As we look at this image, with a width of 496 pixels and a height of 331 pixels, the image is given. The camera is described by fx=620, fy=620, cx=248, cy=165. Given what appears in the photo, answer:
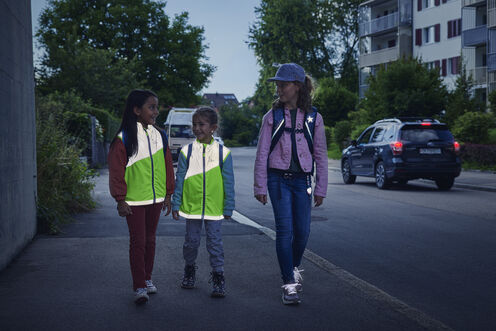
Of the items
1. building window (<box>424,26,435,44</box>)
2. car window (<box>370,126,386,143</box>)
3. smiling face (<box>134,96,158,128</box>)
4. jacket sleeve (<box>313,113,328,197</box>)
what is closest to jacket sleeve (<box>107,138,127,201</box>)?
smiling face (<box>134,96,158,128</box>)

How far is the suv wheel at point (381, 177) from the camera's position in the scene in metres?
15.8

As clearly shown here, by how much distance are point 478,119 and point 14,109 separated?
21.4 meters

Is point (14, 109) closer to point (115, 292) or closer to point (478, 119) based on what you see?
point (115, 292)

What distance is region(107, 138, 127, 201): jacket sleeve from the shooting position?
15.4 ft

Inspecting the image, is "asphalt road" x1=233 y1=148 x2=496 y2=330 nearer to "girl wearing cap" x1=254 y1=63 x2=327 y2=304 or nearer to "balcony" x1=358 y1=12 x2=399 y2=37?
"girl wearing cap" x1=254 y1=63 x2=327 y2=304

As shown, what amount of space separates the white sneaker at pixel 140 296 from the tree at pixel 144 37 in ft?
118

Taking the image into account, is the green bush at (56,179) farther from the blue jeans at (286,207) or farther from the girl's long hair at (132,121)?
the blue jeans at (286,207)

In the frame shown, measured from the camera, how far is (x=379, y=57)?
54.5 m

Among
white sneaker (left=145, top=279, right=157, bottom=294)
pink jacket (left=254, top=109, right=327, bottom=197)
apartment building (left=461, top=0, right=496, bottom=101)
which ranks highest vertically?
apartment building (left=461, top=0, right=496, bottom=101)

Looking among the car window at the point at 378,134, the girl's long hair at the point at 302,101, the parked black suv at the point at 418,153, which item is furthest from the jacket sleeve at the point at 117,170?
the car window at the point at 378,134

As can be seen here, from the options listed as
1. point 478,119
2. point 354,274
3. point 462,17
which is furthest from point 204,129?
point 462,17

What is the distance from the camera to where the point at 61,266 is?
6.18m

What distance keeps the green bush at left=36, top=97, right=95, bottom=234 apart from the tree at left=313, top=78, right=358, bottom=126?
130ft

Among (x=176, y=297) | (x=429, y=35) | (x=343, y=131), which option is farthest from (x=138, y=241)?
(x=429, y=35)
